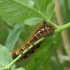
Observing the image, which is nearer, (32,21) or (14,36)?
(32,21)

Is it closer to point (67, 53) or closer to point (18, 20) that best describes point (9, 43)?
point (18, 20)

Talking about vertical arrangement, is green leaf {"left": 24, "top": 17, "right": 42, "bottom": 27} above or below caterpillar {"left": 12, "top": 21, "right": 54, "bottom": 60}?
above

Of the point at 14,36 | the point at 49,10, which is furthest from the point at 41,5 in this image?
the point at 14,36

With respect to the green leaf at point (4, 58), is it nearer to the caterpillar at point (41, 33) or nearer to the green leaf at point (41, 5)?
the caterpillar at point (41, 33)

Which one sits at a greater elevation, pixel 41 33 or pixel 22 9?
pixel 22 9

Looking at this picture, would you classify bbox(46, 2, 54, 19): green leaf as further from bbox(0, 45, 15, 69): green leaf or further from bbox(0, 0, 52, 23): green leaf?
bbox(0, 45, 15, 69): green leaf

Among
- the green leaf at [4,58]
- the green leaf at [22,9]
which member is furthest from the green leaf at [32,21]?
the green leaf at [4,58]

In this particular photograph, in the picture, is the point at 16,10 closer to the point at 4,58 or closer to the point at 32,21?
the point at 32,21

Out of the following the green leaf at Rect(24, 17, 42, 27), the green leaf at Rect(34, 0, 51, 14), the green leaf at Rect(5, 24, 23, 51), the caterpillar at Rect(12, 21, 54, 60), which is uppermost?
the green leaf at Rect(34, 0, 51, 14)

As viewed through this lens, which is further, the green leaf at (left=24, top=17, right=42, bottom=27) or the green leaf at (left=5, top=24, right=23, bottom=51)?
the green leaf at (left=5, top=24, right=23, bottom=51)

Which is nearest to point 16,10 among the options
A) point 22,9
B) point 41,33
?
point 22,9

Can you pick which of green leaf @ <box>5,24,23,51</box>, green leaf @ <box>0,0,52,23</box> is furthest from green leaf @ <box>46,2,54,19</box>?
green leaf @ <box>5,24,23,51</box>
